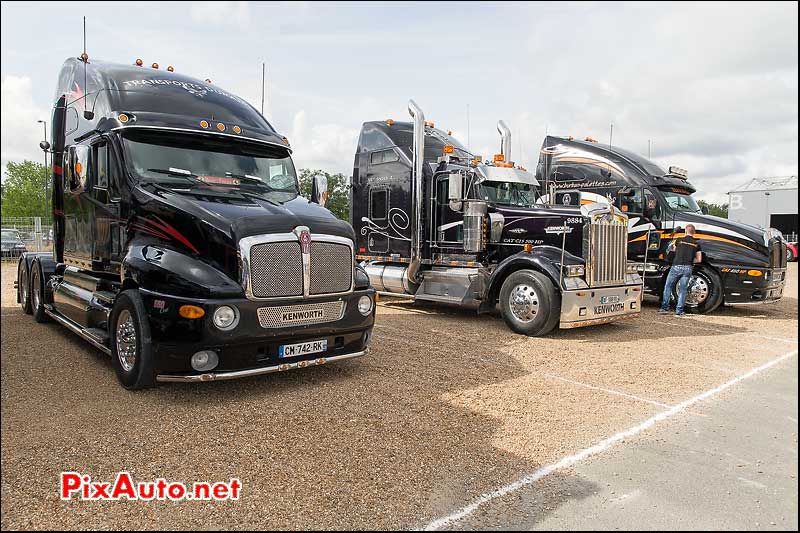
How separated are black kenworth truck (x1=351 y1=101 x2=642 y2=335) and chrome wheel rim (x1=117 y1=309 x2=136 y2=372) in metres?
5.53

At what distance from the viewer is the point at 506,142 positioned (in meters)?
11.8

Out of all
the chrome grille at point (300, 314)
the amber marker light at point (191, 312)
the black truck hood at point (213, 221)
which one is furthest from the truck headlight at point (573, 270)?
the amber marker light at point (191, 312)

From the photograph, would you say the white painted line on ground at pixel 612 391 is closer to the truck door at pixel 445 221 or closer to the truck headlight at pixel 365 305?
the truck headlight at pixel 365 305

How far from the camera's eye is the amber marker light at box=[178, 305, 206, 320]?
16.1ft

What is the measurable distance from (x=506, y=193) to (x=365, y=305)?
16.9 ft

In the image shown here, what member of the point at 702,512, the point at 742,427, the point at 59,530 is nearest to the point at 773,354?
the point at 742,427

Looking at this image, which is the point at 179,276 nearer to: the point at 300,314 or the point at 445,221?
the point at 300,314

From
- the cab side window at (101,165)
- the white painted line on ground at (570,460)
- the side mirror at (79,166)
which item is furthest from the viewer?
the side mirror at (79,166)

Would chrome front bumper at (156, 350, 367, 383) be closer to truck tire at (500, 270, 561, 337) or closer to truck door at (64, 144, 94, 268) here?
truck door at (64, 144, 94, 268)

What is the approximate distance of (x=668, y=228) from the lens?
40.0 feet

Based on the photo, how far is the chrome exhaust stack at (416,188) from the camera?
392 inches

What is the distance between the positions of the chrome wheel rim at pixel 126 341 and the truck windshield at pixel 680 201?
415 inches

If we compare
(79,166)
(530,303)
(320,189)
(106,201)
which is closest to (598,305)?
(530,303)

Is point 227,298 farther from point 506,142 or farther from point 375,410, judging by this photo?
point 506,142
